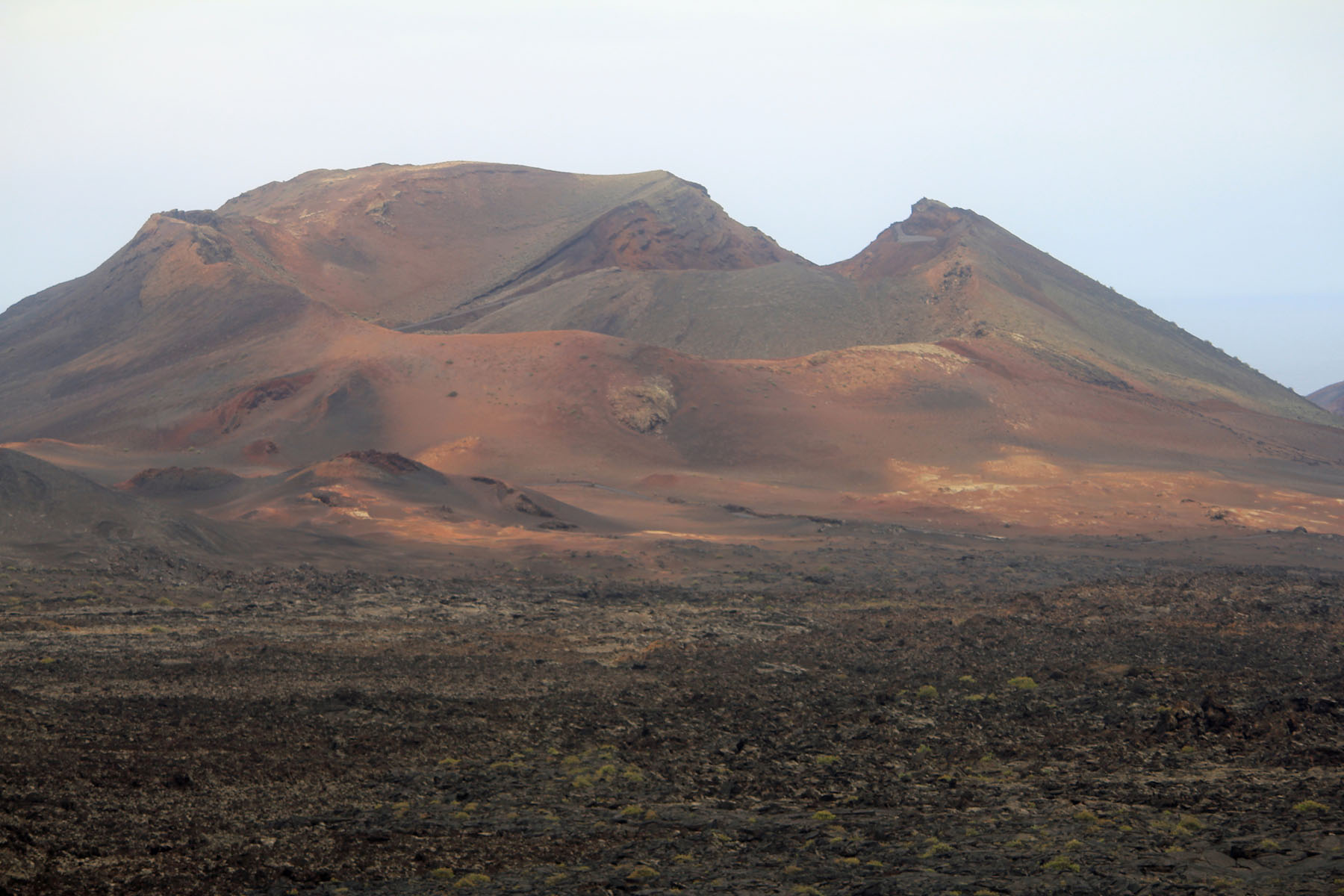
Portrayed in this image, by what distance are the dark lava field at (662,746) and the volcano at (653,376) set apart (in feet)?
50.6

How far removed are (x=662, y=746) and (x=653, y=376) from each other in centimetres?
4156

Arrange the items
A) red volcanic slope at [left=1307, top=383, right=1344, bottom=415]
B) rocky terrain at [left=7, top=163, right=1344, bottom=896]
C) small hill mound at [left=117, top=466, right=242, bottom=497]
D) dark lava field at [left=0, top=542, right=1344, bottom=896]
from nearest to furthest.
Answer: dark lava field at [left=0, top=542, right=1344, bottom=896] < rocky terrain at [left=7, top=163, right=1344, bottom=896] < small hill mound at [left=117, top=466, right=242, bottom=497] < red volcanic slope at [left=1307, top=383, right=1344, bottom=415]

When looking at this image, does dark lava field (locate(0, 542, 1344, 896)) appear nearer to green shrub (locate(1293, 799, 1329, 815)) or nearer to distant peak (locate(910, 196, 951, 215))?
green shrub (locate(1293, 799, 1329, 815))

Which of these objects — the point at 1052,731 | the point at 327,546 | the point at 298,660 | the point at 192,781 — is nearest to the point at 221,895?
the point at 192,781

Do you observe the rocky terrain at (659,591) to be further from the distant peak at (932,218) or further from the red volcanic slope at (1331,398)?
the red volcanic slope at (1331,398)

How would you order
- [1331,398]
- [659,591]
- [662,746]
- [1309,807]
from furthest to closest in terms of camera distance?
[1331,398], [659,591], [662,746], [1309,807]

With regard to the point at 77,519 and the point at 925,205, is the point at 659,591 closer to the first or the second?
the point at 77,519

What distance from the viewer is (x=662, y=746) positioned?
16.2 meters

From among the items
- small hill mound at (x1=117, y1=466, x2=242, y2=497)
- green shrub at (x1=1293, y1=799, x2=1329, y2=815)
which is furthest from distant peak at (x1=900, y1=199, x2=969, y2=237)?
green shrub at (x1=1293, y1=799, x2=1329, y2=815)

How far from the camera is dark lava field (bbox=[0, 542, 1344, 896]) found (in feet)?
37.8

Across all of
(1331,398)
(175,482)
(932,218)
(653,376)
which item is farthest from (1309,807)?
(1331,398)

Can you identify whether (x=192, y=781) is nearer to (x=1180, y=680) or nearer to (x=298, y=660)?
(x=298, y=660)

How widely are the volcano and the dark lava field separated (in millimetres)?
15417

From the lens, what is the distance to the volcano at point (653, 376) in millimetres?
47750
